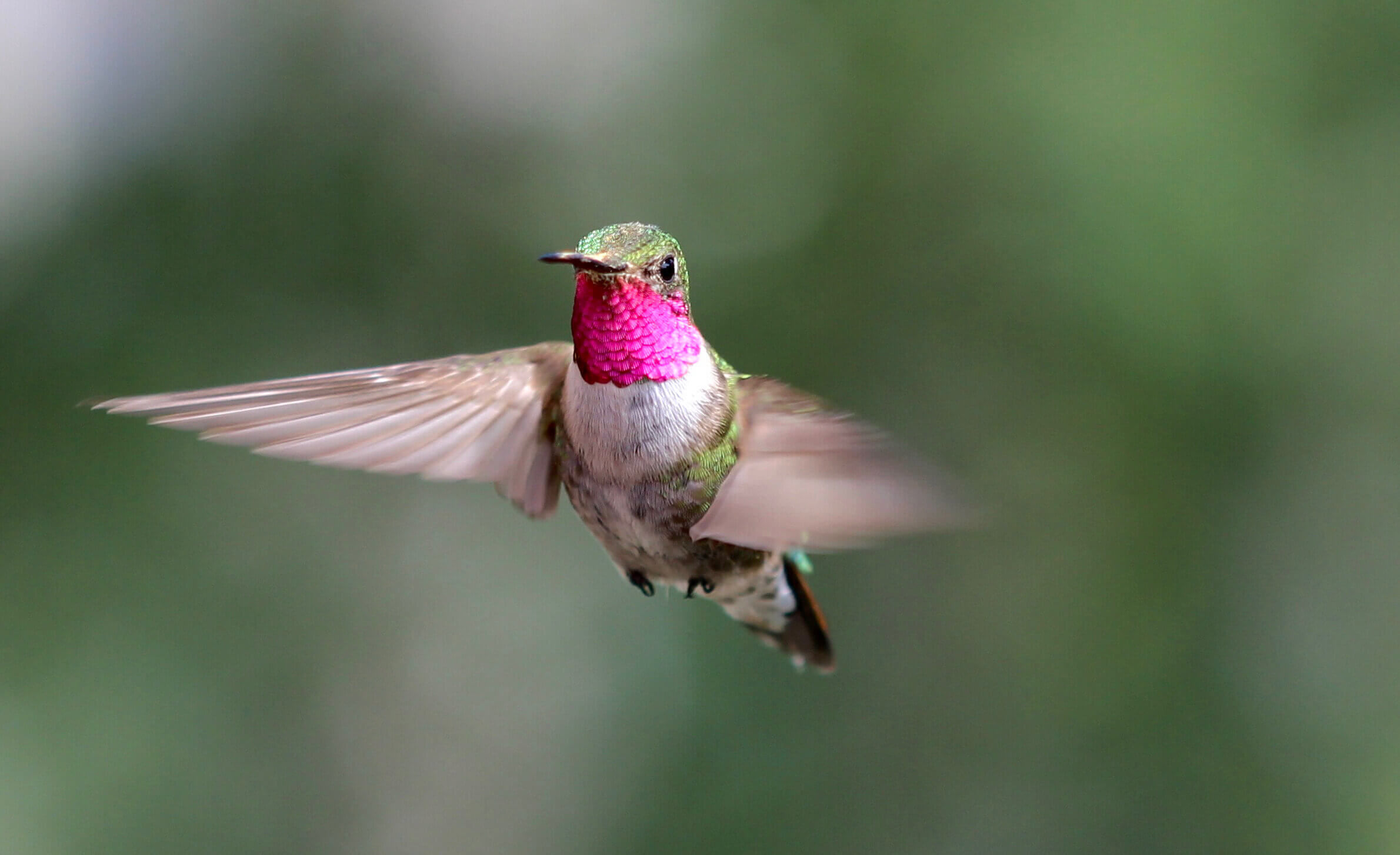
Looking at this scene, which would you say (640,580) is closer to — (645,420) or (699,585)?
(699,585)

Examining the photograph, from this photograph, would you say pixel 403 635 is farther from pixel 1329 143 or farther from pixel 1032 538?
pixel 1329 143

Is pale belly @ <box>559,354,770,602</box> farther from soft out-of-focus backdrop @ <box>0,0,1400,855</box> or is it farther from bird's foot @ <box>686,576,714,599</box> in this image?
soft out-of-focus backdrop @ <box>0,0,1400,855</box>

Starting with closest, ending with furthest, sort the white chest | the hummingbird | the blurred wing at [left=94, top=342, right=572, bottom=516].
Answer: the hummingbird
the blurred wing at [left=94, top=342, right=572, bottom=516]
the white chest

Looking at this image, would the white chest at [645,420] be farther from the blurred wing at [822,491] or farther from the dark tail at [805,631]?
the dark tail at [805,631]

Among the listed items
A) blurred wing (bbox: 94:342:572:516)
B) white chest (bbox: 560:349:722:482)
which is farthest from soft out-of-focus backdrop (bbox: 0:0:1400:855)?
white chest (bbox: 560:349:722:482)

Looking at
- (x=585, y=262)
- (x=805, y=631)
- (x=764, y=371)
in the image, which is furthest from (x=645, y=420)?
(x=764, y=371)

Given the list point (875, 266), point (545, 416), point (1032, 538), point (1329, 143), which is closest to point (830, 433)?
point (545, 416)

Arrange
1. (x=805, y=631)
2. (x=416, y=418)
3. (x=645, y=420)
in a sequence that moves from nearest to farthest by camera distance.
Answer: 1. (x=645, y=420)
2. (x=416, y=418)
3. (x=805, y=631)

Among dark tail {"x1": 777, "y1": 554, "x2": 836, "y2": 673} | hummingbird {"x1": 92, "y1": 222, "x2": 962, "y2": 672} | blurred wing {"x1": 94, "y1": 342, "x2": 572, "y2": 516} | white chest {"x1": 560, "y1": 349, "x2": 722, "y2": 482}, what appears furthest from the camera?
dark tail {"x1": 777, "y1": 554, "x2": 836, "y2": 673}
